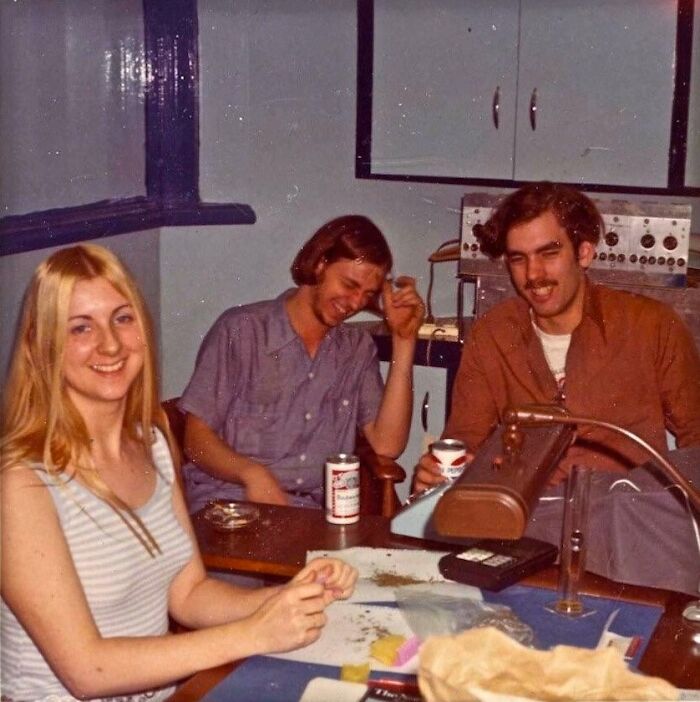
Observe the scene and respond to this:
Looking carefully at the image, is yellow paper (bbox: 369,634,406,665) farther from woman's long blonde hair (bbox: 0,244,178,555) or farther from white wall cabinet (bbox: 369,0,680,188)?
white wall cabinet (bbox: 369,0,680,188)

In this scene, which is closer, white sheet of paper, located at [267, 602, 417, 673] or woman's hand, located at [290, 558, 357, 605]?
white sheet of paper, located at [267, 602, 417, 673]

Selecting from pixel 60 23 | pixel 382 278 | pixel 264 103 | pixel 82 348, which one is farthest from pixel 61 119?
pixel 82 348

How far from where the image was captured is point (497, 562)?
1687 millimetres

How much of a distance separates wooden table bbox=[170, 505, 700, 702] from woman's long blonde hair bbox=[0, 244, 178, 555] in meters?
0.25

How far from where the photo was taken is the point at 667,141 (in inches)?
130

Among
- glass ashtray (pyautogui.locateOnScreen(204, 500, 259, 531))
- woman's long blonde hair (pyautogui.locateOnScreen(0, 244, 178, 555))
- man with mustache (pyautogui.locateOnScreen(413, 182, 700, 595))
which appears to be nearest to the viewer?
woman's long blonde hair (pyautogui.locateOnScreen(0, 244, 178, 555))

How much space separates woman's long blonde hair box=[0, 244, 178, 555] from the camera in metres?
Answer: 1.51

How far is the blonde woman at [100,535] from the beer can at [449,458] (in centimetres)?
44

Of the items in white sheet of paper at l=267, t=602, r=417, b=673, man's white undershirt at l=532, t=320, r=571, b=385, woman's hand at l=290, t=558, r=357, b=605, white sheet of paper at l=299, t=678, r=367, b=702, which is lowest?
white sheet of paper at l=299, t=678, r=367, b=702

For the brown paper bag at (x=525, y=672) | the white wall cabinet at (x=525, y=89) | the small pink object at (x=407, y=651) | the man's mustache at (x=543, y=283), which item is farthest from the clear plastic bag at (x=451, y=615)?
the white wall cabinet at (x=525, y=89)

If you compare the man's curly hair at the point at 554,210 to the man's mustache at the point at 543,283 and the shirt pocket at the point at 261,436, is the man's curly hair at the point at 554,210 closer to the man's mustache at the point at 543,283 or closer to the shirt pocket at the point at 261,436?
the man's mustache at the point at 543,283

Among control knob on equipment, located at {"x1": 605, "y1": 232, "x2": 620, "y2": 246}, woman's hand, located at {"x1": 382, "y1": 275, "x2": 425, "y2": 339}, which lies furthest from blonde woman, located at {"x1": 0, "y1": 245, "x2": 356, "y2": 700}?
control knob on equipment, located at {"x1": 605, "y1": 232, "x2": 620, "y2": 246}

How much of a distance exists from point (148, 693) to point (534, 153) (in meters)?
2.41

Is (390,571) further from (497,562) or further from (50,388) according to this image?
(50,388)
